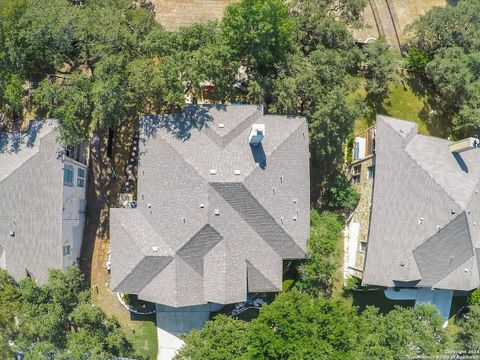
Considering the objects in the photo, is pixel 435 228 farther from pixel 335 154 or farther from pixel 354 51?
pixel 354 51

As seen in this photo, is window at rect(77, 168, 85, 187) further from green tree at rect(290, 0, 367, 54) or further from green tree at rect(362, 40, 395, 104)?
green tree at rect(362, 40, 395, 104)

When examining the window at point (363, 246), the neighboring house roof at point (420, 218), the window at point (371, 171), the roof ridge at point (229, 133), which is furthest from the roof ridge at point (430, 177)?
the roof ridge at point (229, 133)

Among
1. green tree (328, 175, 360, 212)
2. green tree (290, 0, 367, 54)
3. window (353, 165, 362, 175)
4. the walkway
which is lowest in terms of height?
the walkway

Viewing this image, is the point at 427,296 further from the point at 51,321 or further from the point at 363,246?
the point at 51,321

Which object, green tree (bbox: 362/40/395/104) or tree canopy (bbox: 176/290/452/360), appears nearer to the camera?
tree canopy (bbox: 176/290/452/360)

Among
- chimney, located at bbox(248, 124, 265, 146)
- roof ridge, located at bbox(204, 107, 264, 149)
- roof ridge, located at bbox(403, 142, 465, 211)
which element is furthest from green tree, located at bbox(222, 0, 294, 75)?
roof ridge, located at bbox(403, 142, 465, 211)

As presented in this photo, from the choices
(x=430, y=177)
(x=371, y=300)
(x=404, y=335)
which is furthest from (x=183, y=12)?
(x=404, y=335)

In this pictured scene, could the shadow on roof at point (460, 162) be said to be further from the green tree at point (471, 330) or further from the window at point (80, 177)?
the window at point (80, 177)
